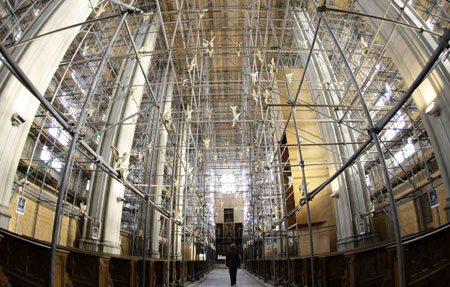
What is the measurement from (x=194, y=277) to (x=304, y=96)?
9.13m

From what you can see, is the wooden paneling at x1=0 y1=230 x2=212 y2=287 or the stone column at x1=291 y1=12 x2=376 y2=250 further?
the stone column at x1=291 y1=12 x2=376 y2=250

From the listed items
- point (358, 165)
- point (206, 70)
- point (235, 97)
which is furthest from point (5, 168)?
point (235, 97)

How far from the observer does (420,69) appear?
619 cm

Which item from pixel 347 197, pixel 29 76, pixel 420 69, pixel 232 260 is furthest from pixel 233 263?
pixel 29 76

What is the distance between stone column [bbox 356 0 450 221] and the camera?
5555 mm

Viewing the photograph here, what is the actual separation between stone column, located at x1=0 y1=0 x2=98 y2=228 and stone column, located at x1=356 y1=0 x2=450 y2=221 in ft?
26.0

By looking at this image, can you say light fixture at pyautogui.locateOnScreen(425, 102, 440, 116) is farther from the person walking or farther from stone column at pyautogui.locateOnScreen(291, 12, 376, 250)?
the person walking

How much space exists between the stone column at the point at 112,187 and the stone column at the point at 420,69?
7.71 metres

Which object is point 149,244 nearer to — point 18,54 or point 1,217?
point 1,217

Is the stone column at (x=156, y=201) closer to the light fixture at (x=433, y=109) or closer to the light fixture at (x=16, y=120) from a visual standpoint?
the light fixture at (x=16, y=120)

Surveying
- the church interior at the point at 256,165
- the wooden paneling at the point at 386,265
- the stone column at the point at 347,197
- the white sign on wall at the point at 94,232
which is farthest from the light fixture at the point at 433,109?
the white sign on wall at the point at 94,232

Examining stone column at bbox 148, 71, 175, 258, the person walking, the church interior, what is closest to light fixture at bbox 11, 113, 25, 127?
the church interior

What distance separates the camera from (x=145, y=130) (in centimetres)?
1431

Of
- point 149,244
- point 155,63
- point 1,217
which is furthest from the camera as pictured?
point 155,63
